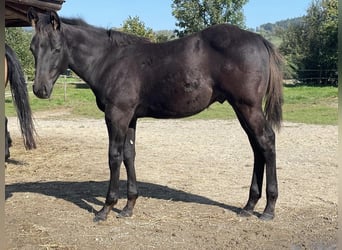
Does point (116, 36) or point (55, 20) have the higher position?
point (55, 20)

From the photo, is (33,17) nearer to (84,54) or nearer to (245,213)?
(84,54)

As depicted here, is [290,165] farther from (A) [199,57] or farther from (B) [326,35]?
(B) [326,35]

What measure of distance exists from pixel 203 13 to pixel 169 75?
85.7 feet

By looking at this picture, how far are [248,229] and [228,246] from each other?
0.46m

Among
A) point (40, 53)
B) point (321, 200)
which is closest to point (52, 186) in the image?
point (40, 53)

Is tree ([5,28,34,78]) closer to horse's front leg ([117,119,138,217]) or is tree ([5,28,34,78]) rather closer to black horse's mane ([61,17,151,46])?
black horse's mane ([61,17,151,46])

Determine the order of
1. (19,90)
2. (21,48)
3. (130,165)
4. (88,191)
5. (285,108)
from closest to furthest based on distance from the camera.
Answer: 1. (130,165)
2. (88,191)
3. (19,90)
4. (285,108)
5. (21,48)

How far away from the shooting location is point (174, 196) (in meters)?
4.86

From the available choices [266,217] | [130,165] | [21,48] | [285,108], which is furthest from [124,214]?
[21,48]

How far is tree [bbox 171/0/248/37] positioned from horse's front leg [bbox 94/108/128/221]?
83.0 ft

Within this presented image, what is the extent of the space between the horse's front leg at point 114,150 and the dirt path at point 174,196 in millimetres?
114

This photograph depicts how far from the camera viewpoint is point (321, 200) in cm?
461

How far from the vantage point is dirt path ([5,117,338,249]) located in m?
3.54

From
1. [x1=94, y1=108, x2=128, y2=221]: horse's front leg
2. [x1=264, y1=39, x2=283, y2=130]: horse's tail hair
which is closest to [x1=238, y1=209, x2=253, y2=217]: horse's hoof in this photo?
[x1=264, y1=39, x2=283, y2=130]: horse's tail hair
